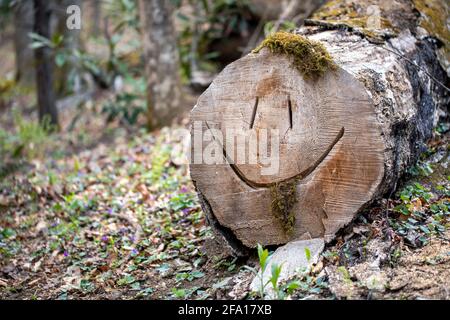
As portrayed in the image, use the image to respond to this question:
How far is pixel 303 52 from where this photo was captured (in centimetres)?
315

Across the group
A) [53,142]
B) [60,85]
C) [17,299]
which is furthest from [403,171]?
[60,85]

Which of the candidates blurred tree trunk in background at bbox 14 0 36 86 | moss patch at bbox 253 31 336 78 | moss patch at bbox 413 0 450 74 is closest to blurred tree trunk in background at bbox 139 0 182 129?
moss patch at bbox 413 0 450 74

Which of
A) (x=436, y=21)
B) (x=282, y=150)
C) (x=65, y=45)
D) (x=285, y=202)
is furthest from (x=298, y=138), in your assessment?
(x=65, y=45)

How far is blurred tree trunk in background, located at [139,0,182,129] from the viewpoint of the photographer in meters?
6.86

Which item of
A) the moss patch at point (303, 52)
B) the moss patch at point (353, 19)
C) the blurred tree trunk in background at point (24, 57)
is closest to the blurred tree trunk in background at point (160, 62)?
the moss patch at point (353, 19)

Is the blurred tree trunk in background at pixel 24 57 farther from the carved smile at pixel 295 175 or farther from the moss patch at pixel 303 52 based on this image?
the moss patch at pixel 303 52

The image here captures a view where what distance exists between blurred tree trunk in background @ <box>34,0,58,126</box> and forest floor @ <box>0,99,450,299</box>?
164cm

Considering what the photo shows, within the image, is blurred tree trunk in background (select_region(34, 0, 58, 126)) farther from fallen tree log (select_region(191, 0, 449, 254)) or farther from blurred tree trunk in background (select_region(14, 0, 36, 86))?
fallen tree log (select_region(191, 0, 449, 254))

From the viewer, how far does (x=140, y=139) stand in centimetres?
691

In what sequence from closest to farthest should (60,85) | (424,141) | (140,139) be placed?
1. (424,141)
2. (140,139)
3. (60,85)

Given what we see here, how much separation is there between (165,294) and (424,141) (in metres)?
2.30
